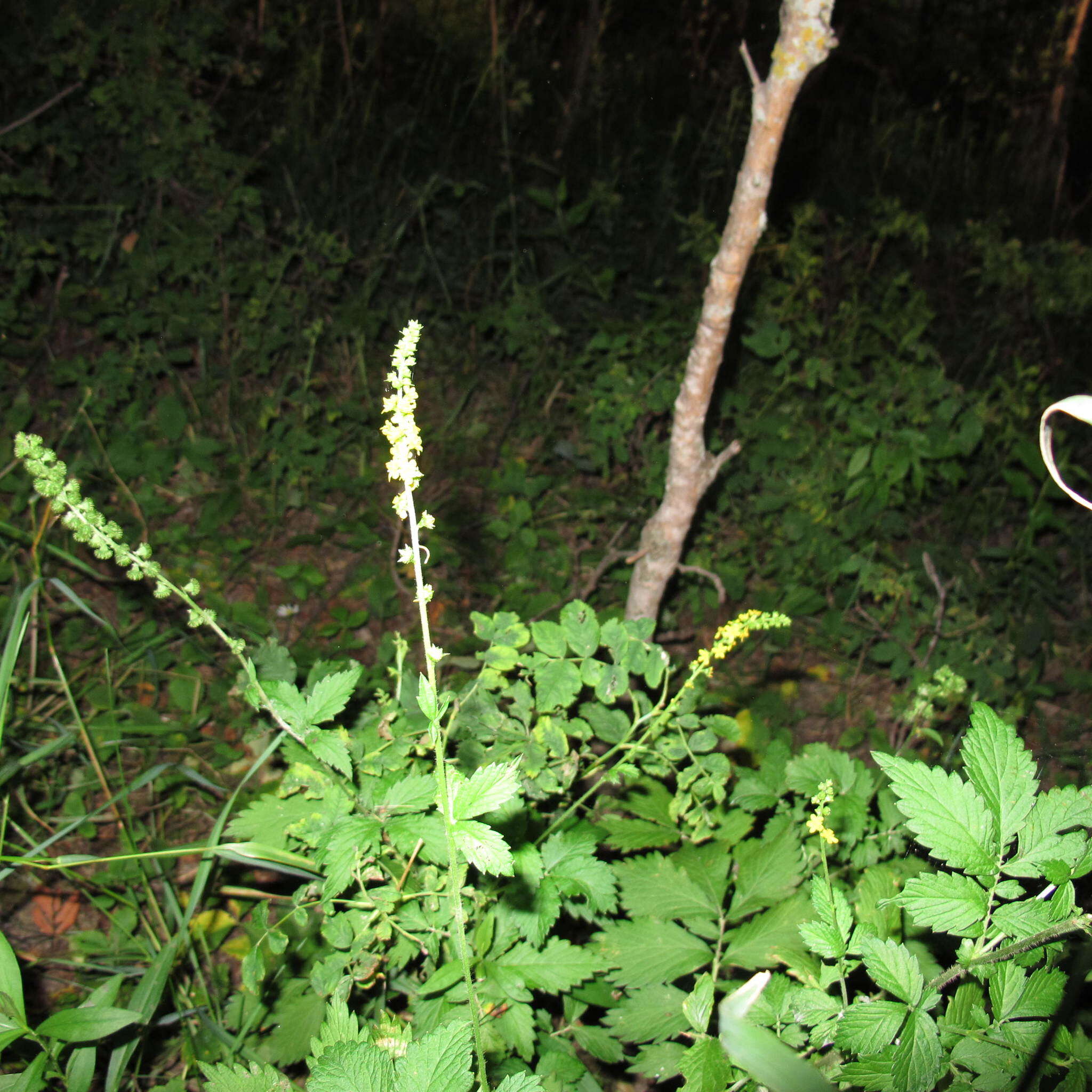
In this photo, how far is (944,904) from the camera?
85 centimetres

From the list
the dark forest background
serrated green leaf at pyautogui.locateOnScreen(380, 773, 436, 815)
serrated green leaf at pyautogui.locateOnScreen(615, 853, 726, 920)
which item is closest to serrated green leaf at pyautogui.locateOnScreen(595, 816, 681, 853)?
serrated green leaf at pyautogui.locateOnScreen(615, 853, 726, 920)

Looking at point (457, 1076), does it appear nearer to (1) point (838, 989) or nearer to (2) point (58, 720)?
(1) point (838, 989)

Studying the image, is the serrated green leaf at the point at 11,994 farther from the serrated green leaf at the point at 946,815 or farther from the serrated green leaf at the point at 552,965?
the serrated green leaf at the point at 946,815

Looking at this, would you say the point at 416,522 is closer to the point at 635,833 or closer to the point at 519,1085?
the point at 519,1085

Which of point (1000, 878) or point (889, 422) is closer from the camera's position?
point (1000, 878)

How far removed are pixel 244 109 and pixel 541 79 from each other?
175 cm

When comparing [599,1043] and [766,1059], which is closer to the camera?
[766,1059]

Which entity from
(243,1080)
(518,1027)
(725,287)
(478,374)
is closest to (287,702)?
(243,1080)

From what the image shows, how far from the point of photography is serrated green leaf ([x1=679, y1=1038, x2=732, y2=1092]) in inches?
35.5

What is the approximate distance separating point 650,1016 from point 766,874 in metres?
0.30

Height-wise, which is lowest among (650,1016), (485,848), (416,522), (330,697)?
A: (650,1016)

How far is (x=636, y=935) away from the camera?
1238 millimetres

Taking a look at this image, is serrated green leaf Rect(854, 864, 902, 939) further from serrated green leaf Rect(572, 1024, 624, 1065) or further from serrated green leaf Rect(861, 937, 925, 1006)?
serrated green leaf Rect(572, 1024, 624, 1065)

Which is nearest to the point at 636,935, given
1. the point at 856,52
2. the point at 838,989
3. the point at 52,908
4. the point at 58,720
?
the point at 838,989
